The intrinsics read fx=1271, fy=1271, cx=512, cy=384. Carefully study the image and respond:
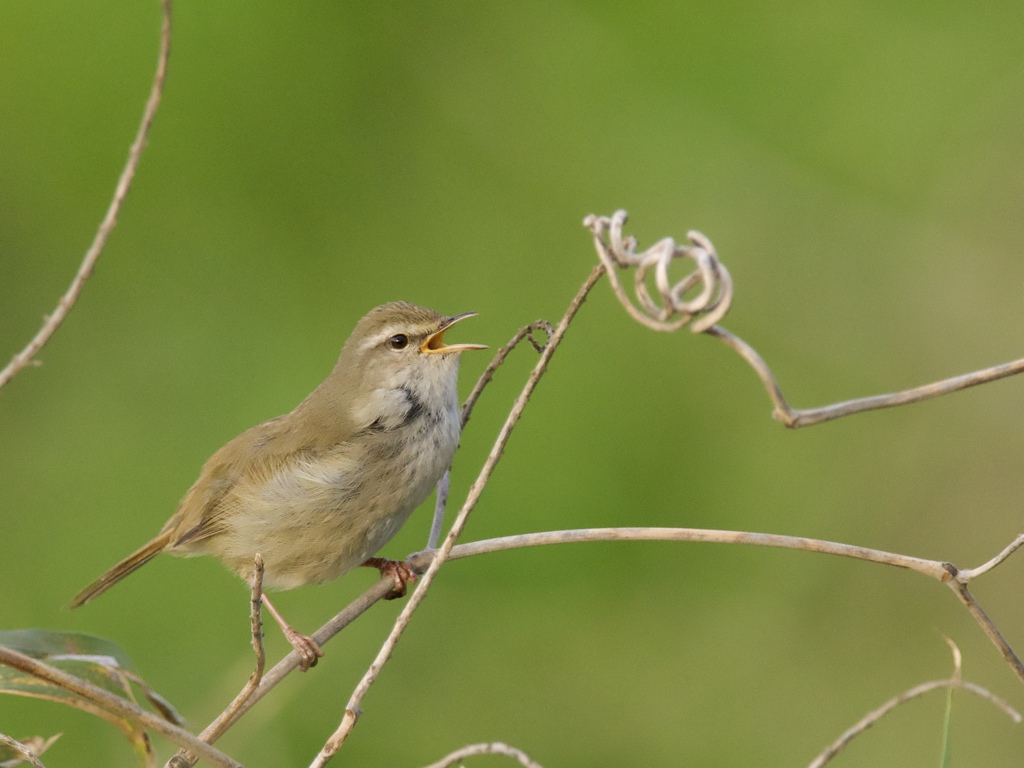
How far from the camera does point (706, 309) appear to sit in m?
1.87

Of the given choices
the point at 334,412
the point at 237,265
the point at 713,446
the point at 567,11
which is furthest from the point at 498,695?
the point at 567,11

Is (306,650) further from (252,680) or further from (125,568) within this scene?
(125,568)

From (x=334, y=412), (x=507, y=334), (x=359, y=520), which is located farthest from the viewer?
(x=507, y=334)

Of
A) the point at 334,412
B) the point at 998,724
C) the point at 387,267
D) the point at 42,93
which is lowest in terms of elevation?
the point at 998,724

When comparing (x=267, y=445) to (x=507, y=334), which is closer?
(x=267, y=445)

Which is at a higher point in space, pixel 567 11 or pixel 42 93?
pixel 42 93

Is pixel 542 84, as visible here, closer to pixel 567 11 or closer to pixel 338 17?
pixel 567 11

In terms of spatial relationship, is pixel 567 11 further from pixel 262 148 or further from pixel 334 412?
pixel 334 412

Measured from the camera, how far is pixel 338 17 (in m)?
6.50

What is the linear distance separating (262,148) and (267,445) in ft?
8.46

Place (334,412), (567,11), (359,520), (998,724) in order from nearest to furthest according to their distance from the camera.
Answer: (359,520) → (334,412) → (998,724) → (567,11)

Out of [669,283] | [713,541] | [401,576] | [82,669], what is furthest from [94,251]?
[401,576]

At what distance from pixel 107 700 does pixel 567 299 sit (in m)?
4.32

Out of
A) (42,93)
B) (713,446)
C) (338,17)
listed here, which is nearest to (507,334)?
(713,446)
